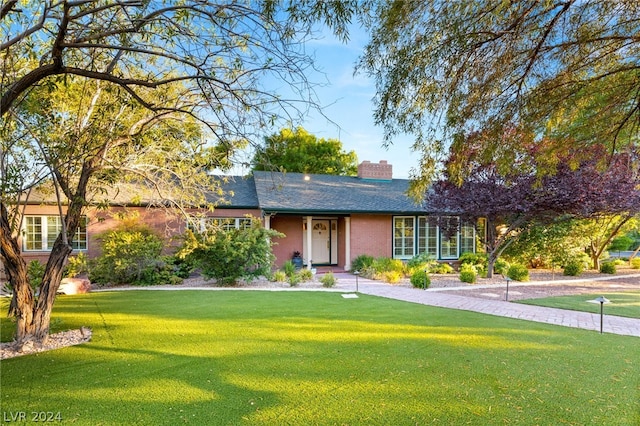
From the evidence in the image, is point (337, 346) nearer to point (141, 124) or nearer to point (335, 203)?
point (141, 124)

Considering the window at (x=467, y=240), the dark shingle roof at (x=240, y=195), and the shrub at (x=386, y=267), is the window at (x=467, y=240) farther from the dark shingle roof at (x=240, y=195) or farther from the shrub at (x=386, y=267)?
the dark shingle roof at (x=240, y=195)

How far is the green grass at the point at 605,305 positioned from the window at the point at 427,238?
277 inches

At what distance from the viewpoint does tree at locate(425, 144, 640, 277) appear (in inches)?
434

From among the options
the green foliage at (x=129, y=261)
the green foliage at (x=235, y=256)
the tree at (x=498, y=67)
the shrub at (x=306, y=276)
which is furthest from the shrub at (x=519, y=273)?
the green foliage at (x=129, y=261)

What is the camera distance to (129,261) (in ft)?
39.7

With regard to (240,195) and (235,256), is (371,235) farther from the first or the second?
(235,256)

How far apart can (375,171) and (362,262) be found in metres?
7.03

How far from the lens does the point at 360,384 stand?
4.11 meters

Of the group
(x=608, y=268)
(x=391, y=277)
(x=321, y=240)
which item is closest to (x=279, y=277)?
(x=391, y=277)

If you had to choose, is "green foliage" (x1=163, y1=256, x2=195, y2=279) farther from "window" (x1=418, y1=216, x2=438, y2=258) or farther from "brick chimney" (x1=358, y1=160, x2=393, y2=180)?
"brick chimney" (x1=358, y1=160, x2=393, y2=180)

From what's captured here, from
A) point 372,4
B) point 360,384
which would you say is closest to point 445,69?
point 372,4

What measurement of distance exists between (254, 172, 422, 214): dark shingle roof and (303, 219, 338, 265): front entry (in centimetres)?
138

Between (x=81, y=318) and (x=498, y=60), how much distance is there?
352 inches

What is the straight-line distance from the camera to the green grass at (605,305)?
829 centimetres
